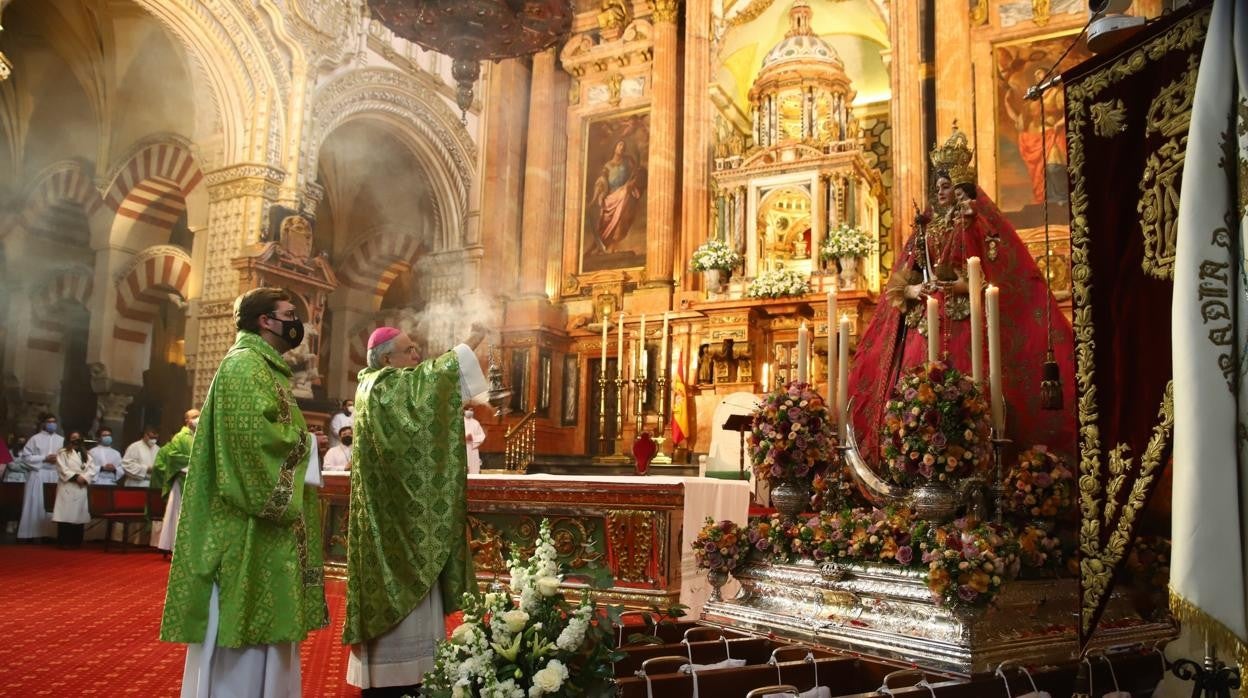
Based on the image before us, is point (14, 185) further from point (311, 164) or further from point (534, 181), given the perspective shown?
point (534, 181)

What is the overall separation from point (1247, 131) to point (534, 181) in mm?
13199

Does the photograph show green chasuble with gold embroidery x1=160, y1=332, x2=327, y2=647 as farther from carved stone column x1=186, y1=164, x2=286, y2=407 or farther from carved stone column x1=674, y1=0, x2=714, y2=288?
carved stone column x1=186, y1=164, x2=286, y2=407

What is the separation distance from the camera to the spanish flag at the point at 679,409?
39.2 feet

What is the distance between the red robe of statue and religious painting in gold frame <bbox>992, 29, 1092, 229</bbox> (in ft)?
23.9

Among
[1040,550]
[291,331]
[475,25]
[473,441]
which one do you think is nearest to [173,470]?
[473,441]

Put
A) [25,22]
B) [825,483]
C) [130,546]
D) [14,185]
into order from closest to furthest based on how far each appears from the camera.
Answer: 1. [825,483]
2. [130,546]
3. [25,22]
4. [14,185]

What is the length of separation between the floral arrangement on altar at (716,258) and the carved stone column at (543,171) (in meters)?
3.14

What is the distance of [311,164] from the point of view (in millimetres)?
13812

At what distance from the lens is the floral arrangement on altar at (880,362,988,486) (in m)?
3.53

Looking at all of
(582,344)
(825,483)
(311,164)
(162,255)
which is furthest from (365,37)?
(825,483)

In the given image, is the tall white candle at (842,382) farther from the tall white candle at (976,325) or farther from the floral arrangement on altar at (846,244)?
the floral arrangement on altar at (846,244)

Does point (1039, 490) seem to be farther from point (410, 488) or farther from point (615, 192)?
point (615, 192)

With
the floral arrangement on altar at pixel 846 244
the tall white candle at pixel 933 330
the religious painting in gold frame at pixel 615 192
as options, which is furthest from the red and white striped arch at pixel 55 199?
the tall white candle at pixel 933 330

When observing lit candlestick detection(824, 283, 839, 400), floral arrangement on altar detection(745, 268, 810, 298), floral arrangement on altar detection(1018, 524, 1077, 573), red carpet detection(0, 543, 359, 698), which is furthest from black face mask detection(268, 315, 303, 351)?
floral arrangement on altar detection(745, 268, 810, 298)
